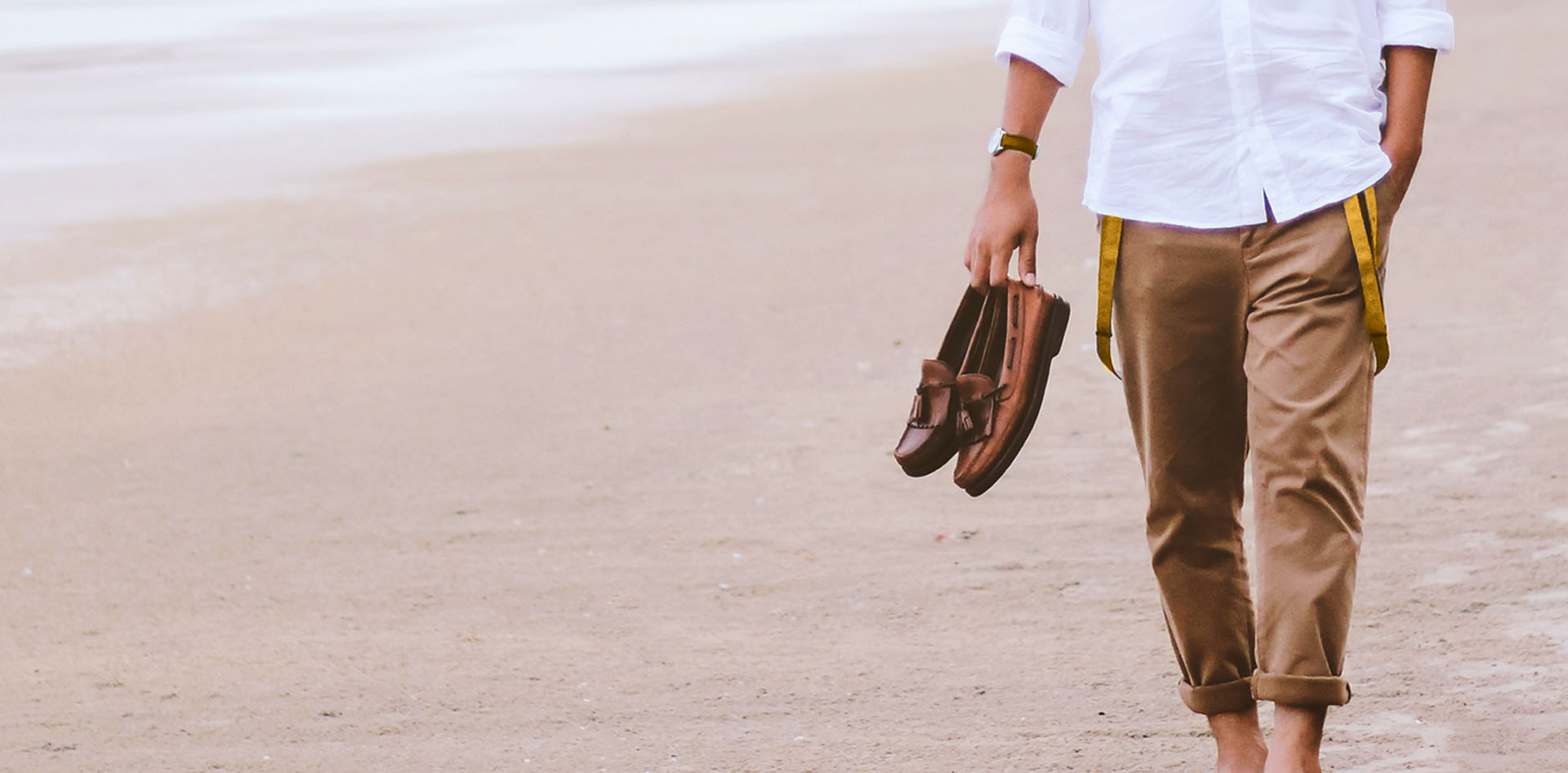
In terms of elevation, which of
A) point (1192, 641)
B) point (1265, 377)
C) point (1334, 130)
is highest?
point (1334, 130)

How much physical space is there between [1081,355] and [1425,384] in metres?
1.29

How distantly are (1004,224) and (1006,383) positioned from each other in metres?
0.28

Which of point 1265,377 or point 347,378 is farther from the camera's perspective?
point 347,378

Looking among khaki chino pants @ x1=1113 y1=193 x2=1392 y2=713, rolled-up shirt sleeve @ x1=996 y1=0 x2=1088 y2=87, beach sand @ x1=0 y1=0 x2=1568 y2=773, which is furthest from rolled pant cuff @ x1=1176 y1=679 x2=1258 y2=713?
rolled-up shirt sleeve @ x1=996 y1=0 x2=1088 y2=87

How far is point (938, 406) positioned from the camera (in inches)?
130

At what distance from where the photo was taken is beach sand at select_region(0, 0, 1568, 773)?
402 cm

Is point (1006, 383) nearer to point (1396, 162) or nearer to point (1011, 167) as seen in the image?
point (1011, 167)

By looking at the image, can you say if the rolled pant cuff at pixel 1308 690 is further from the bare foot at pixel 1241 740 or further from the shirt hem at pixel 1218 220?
the shirt hem at pixel 1218 220

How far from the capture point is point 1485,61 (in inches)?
618

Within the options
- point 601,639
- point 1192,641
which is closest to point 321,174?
point 601,639

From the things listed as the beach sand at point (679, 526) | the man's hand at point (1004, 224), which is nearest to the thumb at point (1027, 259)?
the man's hand at point (1004, 224)

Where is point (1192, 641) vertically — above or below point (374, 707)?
above

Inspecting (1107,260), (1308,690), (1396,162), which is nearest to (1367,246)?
(1396,162)

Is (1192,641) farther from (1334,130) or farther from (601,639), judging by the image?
(601,639)
